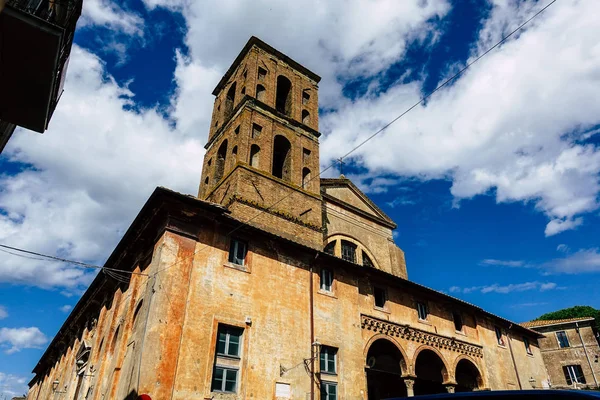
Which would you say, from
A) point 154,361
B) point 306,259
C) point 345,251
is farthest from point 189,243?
point 345,251

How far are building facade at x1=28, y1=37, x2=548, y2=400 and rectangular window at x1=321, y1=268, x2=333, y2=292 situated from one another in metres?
0.05

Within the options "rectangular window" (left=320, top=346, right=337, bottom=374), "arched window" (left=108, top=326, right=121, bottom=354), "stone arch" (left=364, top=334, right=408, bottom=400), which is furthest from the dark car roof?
"arched window" (left=108, top=326, right=121, bottom=354)

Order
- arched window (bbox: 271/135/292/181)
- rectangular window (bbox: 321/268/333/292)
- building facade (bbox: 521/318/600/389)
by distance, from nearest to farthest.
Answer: rectangular window (bbox: 321/268/333/292), arched window (bbox: 271/135/292/181), building facade (bbox: 521/318/600/389)

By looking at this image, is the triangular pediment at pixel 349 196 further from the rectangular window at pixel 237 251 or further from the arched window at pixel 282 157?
the rectangular window at pixel 237 251

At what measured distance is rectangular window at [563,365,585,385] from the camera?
31150mm

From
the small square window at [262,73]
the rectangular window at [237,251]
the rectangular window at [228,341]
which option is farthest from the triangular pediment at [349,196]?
the rectangular window at [228,341]

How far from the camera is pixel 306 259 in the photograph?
1525cm

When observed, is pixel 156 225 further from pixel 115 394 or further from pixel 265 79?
pixel 265 79

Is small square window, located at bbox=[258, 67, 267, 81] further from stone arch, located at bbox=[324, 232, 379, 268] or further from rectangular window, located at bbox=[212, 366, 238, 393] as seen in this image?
rectangular window, located at bbox=[212, 366, 238, 393]

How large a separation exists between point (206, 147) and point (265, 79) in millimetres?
5545

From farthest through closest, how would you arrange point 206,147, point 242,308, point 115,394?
point 206,147 < point 242,308 < point 115,394

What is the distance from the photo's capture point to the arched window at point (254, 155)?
20.2 m

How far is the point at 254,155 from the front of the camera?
2044cm

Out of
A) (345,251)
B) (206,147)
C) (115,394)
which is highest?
(206,147)
